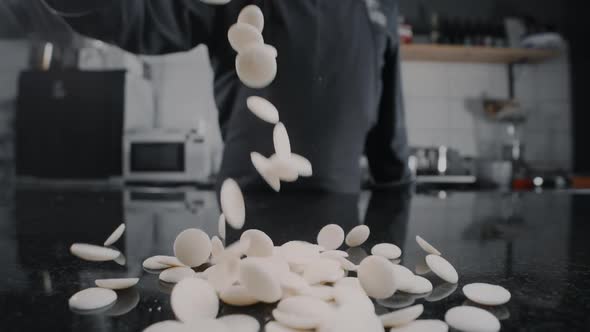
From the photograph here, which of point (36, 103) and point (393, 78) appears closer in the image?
point (393, 78)

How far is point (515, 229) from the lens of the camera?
1.82 ft

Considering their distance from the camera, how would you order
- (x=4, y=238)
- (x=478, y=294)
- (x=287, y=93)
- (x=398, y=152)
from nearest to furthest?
1. (x=478, y=294)
2. (x=4, y=238)
3. (x=287, y=93)
4. (x=398, y=152)

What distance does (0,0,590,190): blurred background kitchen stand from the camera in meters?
2.26

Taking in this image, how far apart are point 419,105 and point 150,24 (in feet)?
7.22

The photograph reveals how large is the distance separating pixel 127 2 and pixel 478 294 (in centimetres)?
70

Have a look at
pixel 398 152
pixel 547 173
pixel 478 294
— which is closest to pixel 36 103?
pixel 398 152

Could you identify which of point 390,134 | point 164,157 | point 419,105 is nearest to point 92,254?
point 390,134

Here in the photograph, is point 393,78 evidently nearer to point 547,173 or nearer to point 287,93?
point 287,93

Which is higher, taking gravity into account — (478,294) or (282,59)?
(282,59)

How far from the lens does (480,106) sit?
278 cm

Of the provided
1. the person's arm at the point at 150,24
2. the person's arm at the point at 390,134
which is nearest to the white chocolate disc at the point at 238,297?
the person's arm at the point at 150,24

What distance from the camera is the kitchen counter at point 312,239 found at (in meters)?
0.26

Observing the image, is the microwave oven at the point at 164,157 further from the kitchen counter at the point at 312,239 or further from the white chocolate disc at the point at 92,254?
the white chocolate disc at the point at 92,254

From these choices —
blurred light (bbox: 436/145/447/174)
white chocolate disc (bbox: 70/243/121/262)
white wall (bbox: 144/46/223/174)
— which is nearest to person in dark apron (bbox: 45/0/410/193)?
white chocolate disc (bbox: 70/243/121/262)
